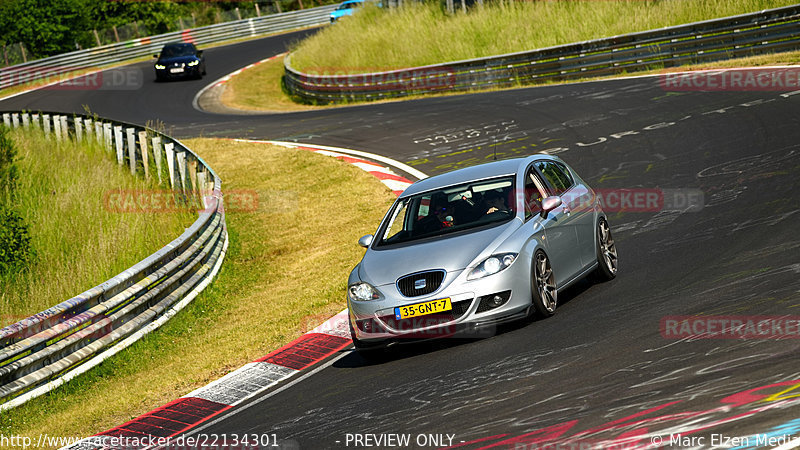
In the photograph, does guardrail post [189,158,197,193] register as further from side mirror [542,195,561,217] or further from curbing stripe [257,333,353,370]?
side mirror [542,195,561,217]

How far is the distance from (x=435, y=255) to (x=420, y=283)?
0.34m

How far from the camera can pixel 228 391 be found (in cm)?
925

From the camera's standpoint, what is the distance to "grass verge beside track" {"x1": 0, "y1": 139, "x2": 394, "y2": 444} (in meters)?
9.75

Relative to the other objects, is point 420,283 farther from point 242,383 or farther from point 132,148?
point 132,148

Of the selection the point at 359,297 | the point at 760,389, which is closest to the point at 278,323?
the point at 359,297

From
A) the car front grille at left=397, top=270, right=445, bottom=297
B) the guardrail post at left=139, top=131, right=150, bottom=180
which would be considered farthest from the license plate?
the guardrail post at left=139, top=131, right=150, bottom=180

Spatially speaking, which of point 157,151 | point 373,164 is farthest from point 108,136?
point 373,164

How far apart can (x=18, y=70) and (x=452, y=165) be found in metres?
33.9

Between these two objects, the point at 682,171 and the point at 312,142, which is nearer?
the point at 682,171

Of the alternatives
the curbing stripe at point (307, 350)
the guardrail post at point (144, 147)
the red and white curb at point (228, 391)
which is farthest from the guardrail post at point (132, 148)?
the curbing stripe at point (307, 350)

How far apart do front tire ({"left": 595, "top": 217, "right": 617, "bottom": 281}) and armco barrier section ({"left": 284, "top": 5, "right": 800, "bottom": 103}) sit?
600 inches

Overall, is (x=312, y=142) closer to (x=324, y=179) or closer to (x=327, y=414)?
(x=324, y=179)

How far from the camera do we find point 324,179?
19.9m

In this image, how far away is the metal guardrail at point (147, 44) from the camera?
47094 mm
